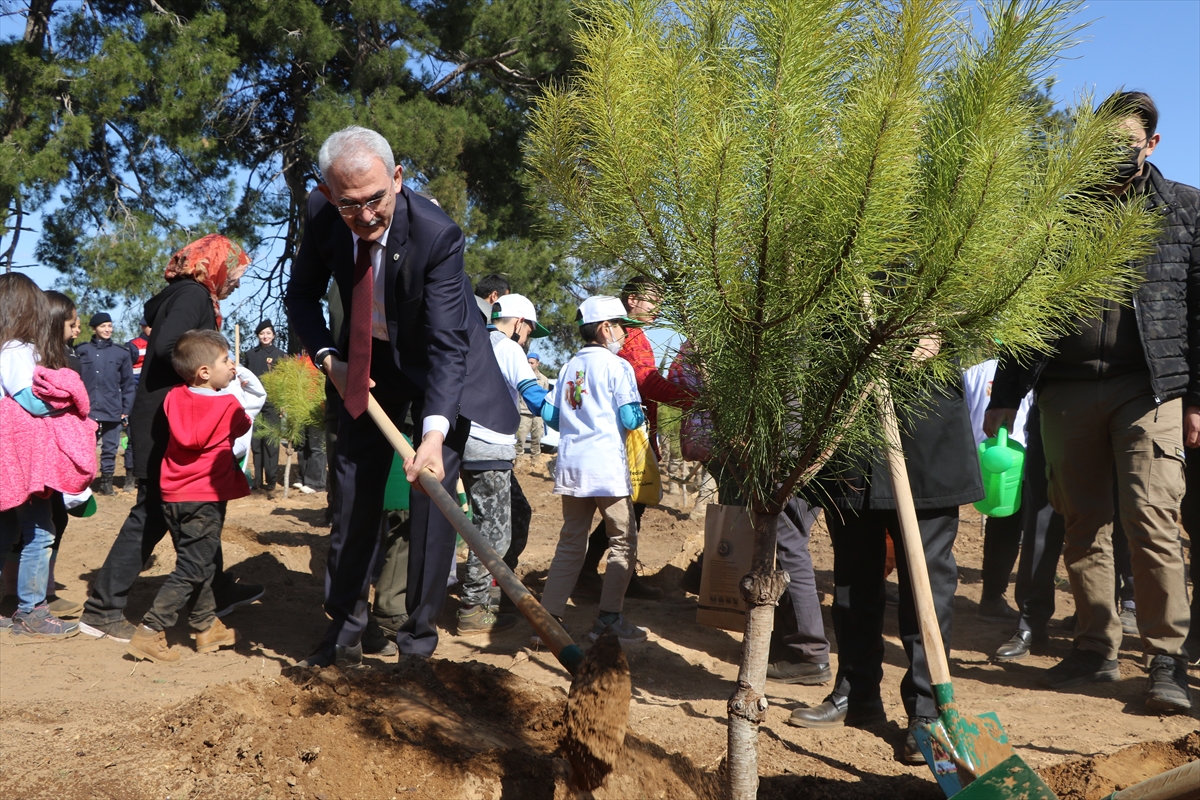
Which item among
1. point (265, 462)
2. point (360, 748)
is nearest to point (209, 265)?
point (360, 748)

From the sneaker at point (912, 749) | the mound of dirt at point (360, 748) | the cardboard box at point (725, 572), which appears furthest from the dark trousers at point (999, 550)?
the mound of dirt at point (360, 748)

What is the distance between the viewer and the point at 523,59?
46.9ft

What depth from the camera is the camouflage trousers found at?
187 inches

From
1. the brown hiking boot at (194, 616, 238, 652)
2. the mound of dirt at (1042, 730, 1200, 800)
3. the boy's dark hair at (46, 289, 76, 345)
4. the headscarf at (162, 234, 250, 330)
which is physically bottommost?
the brown hiking boot at (194, 616, 238, 652)

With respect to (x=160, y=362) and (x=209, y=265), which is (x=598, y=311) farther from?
(x=160, y=362)

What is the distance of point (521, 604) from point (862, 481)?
1411 mm

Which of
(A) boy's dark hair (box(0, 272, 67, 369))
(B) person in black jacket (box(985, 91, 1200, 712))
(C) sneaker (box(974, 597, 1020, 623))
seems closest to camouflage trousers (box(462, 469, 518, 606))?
(A) boy's dark hair (box(0, 272, 67, 369))

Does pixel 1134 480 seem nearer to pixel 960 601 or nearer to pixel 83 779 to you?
pixel 960 601

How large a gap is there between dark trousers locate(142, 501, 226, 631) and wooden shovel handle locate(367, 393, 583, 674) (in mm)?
1713

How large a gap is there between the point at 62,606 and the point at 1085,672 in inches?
199

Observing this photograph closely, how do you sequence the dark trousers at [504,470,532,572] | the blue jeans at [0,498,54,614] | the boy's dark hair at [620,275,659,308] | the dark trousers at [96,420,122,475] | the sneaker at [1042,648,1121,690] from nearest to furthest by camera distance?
the boy's dark hair at [620,275,659,308] < the sneaker at [1042,648,1121,690] < the blue jeans at [0,498,54,614] < the dark trousers at [504,470,532,572] < the dark trousers at [96,420,122,475]

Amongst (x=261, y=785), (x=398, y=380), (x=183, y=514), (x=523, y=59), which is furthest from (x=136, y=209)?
(x=261, y=785)

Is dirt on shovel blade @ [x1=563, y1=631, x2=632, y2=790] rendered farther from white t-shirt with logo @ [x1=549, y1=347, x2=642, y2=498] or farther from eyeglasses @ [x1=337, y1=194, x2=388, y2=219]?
white t-shirt with logo @ [x1=549, y1=347, x2=642, y2=498]

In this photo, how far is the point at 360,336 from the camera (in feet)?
10.3
